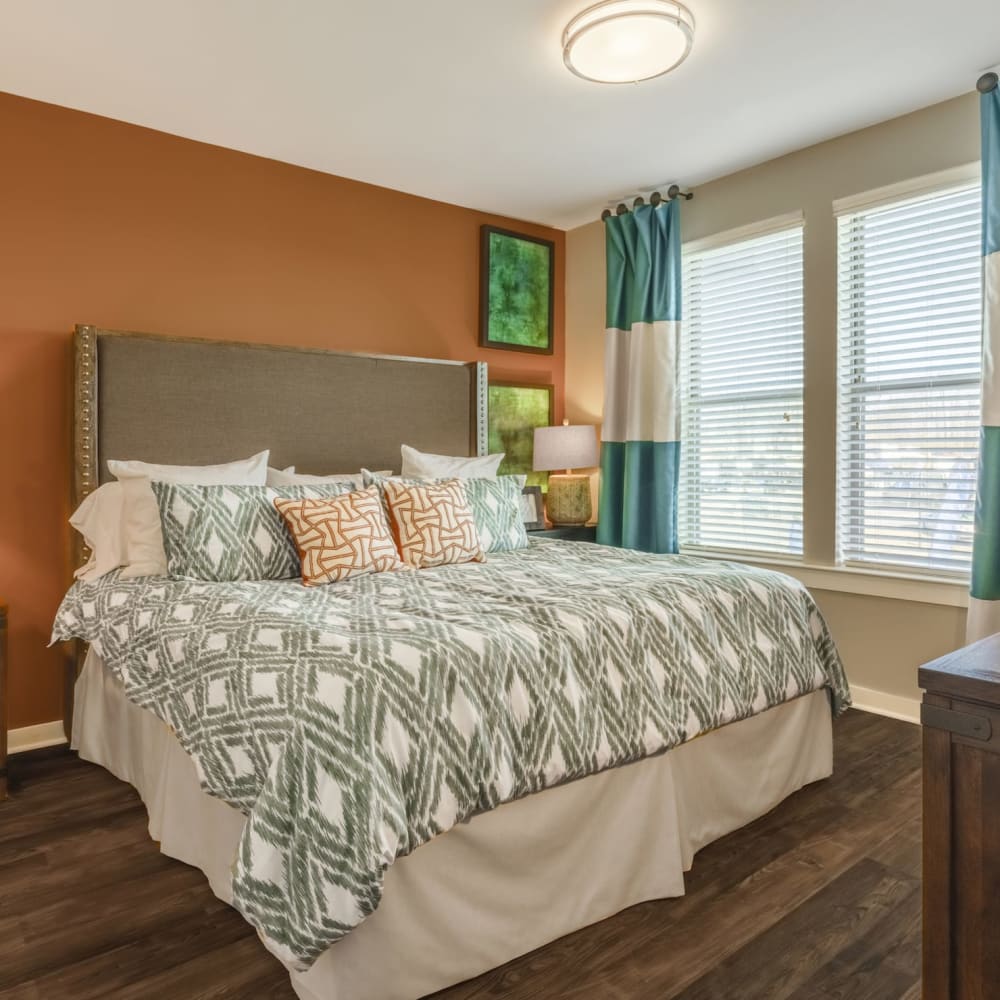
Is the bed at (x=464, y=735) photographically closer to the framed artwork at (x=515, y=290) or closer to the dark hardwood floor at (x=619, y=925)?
the dark hardwood floor at (x=619, y=925)

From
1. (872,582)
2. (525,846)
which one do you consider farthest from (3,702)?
(872,582)

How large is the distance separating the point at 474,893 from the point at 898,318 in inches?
116

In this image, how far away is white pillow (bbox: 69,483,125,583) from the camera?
2730mm

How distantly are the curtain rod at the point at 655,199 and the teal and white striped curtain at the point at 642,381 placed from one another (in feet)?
0.12

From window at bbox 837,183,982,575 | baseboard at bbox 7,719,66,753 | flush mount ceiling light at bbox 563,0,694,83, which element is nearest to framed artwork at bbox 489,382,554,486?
window at bbox 837,183,982,575

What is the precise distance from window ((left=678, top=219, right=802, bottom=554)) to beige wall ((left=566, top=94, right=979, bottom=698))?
95mm

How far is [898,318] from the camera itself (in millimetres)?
3260

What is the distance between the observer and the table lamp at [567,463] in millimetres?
4195

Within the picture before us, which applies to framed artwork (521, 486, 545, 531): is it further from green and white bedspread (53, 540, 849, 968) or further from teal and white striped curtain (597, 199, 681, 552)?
Result: green and white bedspread (53, 540, 849, 968)

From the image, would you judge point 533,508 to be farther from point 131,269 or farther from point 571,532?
point 131,269

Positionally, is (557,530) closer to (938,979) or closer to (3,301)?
(3,301)

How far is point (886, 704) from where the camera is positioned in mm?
3301

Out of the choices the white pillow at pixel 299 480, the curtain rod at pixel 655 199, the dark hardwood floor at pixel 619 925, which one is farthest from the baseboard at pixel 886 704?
the curtain rod at pixel 655 199

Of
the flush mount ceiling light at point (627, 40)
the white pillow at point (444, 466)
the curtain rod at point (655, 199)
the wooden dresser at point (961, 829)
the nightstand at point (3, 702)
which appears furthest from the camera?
the curtain rod at point (655, 199)
